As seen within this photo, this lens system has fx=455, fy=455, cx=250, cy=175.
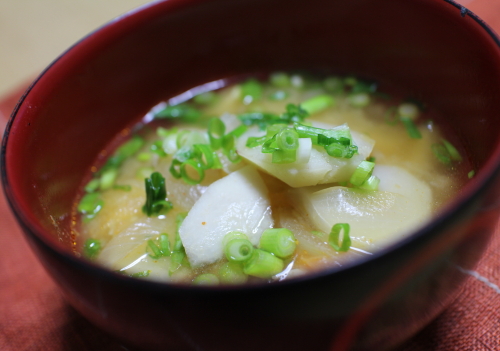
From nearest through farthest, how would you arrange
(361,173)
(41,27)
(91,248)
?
(361,173) → (91,248) → (41,27)

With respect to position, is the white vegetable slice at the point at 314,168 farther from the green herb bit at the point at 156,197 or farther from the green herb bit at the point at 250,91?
the green herb bit at the point at 250,91

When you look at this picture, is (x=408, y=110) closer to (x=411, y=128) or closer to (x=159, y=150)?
(x=411, y=128)

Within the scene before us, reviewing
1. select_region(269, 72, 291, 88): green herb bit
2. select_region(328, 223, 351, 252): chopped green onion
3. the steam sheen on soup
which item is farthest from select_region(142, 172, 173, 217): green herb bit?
select_region(269, 72, 291, 88): green herb bit

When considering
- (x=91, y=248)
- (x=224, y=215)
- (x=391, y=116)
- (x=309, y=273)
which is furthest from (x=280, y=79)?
(x=309, y=273)

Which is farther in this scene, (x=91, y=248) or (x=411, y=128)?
(x=411, y=128)

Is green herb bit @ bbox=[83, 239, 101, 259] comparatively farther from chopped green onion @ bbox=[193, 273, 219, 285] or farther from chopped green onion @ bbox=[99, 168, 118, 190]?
chopped green onion @ bbox=[193, 273, 219, 285]

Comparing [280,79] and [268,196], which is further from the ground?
[280,79]

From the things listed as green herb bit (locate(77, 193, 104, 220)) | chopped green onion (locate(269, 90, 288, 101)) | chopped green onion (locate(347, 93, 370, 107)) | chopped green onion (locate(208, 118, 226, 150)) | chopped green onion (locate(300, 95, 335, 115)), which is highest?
chopped green onion (locate(347, 93, 370, 107))
